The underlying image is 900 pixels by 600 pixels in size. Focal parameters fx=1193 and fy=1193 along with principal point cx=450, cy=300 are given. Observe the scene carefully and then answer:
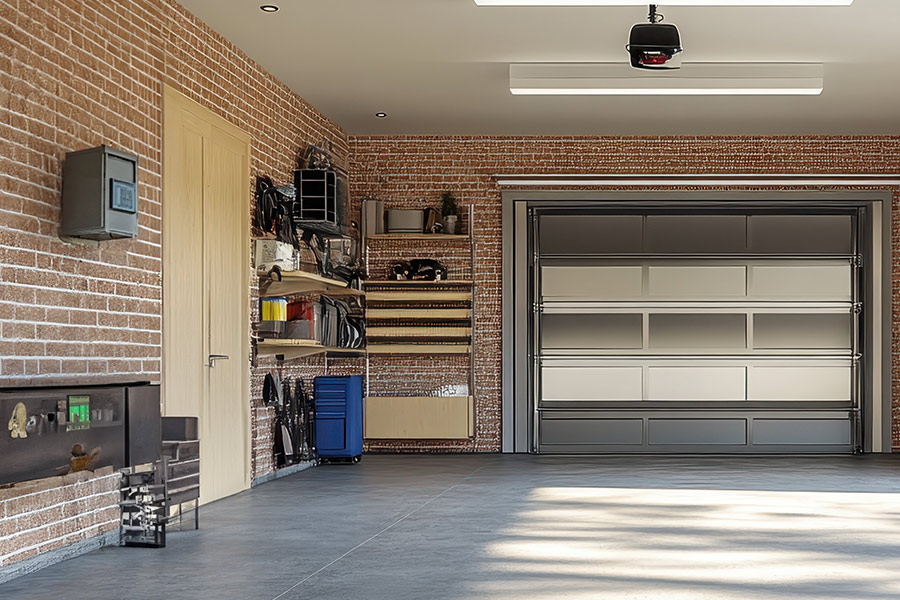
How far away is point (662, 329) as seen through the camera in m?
12.5

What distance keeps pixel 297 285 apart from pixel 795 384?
5595 mm

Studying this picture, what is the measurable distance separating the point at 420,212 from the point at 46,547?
23.7 feet

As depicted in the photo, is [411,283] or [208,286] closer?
[208,286]

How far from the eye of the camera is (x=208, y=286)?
26.7 feet

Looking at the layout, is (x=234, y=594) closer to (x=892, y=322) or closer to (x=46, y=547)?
(x=46, y=547)

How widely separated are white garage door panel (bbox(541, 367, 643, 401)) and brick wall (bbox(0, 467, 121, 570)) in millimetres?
6655

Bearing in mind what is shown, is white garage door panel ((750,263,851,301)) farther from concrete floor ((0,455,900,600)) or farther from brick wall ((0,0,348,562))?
brick wall ((0,0,348,562))

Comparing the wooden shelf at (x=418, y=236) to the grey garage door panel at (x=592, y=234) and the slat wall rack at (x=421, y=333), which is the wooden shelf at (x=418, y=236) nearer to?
the slat wall rack at (x=421, y=333)

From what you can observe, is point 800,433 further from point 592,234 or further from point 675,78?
point 675,78

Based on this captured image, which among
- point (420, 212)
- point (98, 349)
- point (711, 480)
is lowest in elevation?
point (711, 480)

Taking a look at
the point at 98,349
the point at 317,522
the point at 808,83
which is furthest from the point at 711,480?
the point at 98,349

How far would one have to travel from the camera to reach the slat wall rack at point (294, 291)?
30.5ft

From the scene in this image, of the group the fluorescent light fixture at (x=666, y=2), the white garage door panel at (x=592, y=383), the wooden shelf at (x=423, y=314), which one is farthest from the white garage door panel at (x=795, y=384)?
the fluorescent light fixture at (x=666, y=2)

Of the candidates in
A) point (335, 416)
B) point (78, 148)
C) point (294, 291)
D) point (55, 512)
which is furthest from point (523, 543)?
point (335, 416)
